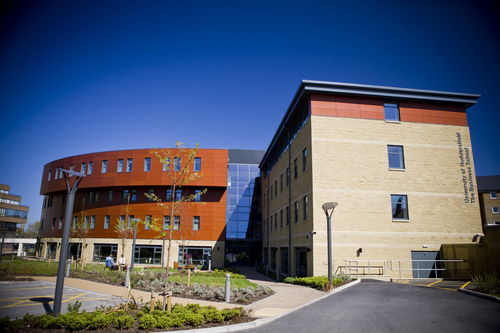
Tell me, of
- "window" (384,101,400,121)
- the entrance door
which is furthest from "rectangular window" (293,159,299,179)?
the entrance door

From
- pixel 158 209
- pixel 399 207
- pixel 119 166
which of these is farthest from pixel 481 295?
pixel 119 166

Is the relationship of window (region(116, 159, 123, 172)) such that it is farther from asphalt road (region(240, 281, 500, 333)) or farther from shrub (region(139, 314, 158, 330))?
shrub (region(139, 314, 158, 330))

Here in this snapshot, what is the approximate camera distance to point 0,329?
7562 mm

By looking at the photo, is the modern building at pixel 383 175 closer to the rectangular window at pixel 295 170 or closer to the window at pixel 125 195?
the rectangular window at pixel 295 170

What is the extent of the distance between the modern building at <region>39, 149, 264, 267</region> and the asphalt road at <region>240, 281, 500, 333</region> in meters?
28.6

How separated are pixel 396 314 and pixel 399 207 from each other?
12.5 meters

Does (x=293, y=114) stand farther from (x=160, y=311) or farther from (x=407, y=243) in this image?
(x=160, y=311)

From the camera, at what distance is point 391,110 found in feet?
73.9

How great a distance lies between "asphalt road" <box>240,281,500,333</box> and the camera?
8523 millimetres

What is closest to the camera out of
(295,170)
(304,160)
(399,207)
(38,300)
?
(38,300)

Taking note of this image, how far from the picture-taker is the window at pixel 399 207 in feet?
A: 68.4

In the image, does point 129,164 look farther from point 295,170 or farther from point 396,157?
point 396,157

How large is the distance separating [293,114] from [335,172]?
693 centimetres

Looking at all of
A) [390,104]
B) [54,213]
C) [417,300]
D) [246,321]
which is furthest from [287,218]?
[54,213]
